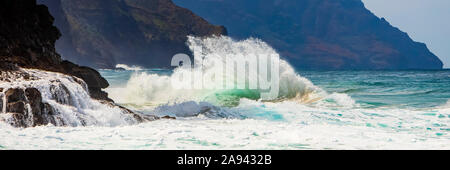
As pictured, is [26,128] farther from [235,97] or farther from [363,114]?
[235,97]

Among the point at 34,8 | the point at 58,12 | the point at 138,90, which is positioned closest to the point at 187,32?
the point at 58,12

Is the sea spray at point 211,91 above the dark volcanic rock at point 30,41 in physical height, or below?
below

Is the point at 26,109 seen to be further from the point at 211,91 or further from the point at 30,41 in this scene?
the point at 211,91

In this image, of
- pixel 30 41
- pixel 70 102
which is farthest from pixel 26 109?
pixel 30 41

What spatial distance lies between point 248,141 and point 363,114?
6454mm

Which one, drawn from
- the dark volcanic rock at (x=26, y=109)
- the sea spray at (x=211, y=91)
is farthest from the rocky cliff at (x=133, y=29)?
the dark volcanic rock at (x=26, y=109)

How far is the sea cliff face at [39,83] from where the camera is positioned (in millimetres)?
8273

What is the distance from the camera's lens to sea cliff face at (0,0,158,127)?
8273mm

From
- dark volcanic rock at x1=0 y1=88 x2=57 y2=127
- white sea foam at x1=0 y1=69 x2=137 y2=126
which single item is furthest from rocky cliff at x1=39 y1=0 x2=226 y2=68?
dark volcanic rock at x1=0 y1=88 x2=57 y2=127

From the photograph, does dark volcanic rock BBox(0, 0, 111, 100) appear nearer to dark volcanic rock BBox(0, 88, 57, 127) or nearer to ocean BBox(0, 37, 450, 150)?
dark volcanic rock BBox(0, 88, 57, 127)

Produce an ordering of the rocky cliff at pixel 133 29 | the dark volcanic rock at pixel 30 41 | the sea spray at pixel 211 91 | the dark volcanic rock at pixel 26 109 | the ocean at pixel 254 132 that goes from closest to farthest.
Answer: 1. the ocean at pixel 254 132
2. the dark volcanic rock at pixel 26 109
3. the dark volcanic rock at pixel 30 41
4. the sea spray at pixel 211 91
5. the rocky cliff at pixel 133 29

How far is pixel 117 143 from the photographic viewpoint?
6926 millimetres

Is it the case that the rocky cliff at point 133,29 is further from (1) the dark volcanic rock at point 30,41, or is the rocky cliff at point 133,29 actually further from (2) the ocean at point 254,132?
(2) the ocean at point 254,132

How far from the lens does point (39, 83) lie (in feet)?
30.1
